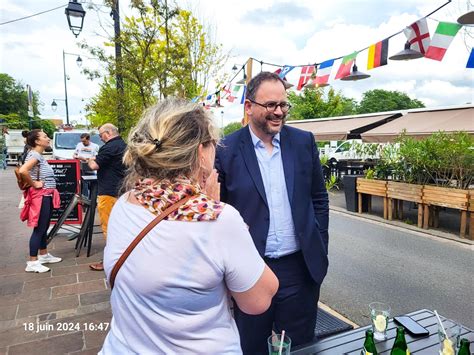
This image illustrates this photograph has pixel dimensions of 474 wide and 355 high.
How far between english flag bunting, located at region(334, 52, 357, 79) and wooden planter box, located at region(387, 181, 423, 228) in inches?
97.3

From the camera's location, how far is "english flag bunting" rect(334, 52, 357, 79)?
6.72 metres

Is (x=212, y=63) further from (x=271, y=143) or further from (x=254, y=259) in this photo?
(x=254, y=259)

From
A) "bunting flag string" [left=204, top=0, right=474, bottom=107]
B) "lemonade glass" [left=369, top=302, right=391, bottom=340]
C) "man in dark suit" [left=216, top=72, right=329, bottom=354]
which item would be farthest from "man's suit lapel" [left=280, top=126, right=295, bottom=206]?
"bunting flag string" [left=204, top=0, right=474, bottom=107]

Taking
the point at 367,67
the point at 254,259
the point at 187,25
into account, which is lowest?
the point at 254,259

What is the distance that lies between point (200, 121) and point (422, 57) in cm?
567

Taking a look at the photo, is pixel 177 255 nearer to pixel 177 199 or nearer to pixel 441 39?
pixel 177 199

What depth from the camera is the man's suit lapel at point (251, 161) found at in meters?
2.04

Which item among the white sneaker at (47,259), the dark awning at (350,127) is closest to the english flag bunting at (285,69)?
the dark awning at (350,127)

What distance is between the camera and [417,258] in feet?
16.9

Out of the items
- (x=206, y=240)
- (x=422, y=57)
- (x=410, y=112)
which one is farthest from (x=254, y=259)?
(x=410, y=112)

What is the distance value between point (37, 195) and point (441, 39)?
6064 mm

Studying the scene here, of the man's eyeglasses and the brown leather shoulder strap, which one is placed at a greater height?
the man's eyeglasses

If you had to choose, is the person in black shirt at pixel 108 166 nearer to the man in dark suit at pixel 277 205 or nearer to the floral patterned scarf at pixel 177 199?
the man in dark suit at pixel 277 205

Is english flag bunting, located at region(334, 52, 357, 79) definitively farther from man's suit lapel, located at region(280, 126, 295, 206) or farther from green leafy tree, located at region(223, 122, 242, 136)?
man's suit lapel, located at region(280, 126, 295, 206)
